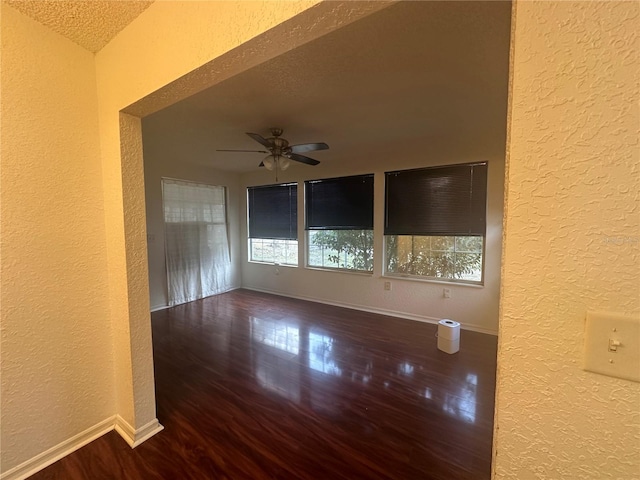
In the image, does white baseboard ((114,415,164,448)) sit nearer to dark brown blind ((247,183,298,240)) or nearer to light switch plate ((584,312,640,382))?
light switch plate ((584,312,640,382))

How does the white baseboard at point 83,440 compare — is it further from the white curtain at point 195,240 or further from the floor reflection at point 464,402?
the white curtain at point 195,240

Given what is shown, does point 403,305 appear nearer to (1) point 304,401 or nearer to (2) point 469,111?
(1) point 304,401

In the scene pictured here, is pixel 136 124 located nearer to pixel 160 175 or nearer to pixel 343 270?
pixel 160 175

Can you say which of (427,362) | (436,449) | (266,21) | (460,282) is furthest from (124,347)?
(460,282)

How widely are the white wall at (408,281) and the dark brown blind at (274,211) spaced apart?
16 cm

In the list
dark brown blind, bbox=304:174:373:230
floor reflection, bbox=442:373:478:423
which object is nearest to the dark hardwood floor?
floor reflection, bbox=442:373:478:423

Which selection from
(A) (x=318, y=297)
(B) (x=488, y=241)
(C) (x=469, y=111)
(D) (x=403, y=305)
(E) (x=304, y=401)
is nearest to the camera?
(E) (x=304, y=401)

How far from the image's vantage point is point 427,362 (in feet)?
8.25

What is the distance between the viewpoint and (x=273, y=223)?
197 inches

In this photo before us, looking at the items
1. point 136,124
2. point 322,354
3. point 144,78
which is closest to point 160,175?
point 136,124

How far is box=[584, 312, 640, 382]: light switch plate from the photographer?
1.47 feet

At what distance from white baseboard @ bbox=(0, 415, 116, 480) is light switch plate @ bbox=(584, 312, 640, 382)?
Result: 2.43 meters

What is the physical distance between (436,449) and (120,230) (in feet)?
7.56

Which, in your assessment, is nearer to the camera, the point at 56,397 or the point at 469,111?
the point at 56,397
